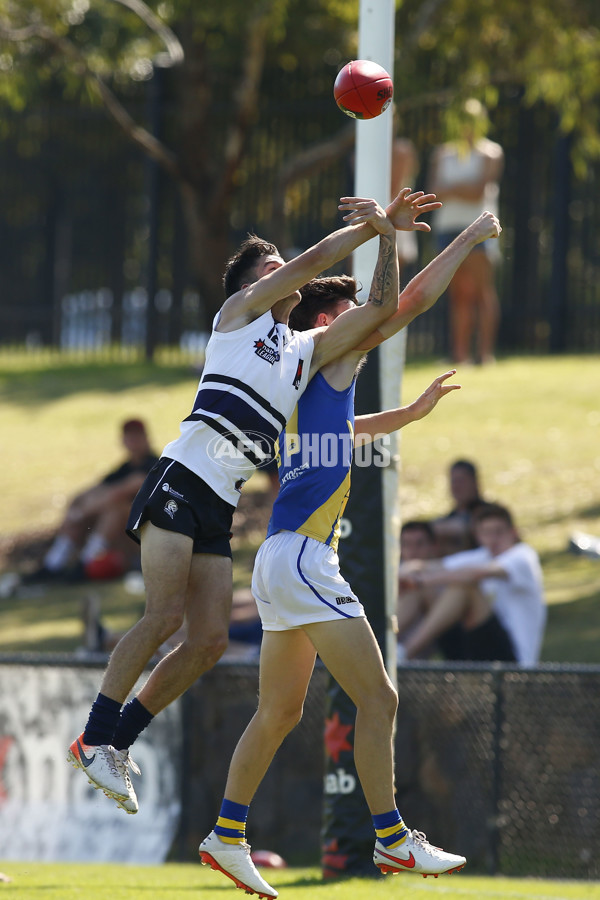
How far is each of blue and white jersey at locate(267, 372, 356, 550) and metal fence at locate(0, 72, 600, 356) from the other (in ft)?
38.0

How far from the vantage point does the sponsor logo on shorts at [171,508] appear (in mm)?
5797

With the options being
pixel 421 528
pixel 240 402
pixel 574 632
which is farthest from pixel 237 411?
pixel 574 632

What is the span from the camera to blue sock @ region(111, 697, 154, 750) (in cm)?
589

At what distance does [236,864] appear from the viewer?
5902mm

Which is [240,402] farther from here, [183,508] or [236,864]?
[236,864]

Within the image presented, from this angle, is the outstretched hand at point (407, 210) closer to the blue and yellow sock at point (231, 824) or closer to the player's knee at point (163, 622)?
the player's knee at point (163, 622)

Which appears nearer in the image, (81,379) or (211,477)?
(211,477)

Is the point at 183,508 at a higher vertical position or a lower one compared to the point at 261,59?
lower

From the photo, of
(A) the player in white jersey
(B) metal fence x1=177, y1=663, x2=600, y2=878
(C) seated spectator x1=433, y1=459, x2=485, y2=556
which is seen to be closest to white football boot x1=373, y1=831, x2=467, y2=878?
(A) the player in white jersey

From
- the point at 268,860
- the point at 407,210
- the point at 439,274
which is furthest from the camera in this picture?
the point at 268,860

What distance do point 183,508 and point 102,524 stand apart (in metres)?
7.40

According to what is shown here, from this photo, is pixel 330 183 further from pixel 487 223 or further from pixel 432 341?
pixel 487 223

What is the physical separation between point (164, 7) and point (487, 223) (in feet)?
27.2

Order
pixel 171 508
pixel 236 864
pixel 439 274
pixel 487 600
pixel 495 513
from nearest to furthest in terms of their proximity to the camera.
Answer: pixel 171 508 → pixel 236 864 → pixel 439 274 → pixel 487 600 → pixel 495 513
